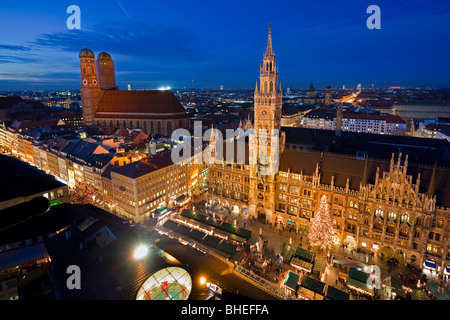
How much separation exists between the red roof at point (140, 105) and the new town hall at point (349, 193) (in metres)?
79.5

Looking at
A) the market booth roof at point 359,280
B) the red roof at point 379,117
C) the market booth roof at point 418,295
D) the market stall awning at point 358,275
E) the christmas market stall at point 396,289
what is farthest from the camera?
the red roof at point 379,117

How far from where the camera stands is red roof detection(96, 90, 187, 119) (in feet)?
460

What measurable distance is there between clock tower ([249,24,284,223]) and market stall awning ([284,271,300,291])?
2085 centimetres

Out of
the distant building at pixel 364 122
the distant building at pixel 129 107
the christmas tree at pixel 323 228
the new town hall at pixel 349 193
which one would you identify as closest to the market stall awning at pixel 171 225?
the new town hall at pixel 349 193

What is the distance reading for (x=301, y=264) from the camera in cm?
4456

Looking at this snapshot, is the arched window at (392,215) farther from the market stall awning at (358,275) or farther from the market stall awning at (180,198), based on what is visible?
the market stall awning at (180,198)

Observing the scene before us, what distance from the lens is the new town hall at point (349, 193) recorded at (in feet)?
149

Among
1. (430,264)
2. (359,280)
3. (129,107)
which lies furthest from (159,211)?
(129,107)

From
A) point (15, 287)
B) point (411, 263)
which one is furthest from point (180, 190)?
point (411, 263)

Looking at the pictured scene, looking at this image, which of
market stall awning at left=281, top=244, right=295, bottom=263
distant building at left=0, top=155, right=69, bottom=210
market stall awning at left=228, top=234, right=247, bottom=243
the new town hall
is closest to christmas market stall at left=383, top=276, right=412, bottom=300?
the new town hall

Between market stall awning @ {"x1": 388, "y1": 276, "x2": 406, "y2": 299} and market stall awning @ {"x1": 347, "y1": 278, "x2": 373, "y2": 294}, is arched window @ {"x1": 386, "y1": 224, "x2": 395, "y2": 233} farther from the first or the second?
market stall awning @ {"x1": 347, "y1": 278, "x2": 373, "y2": 294}

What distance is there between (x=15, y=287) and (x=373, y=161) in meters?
64.3

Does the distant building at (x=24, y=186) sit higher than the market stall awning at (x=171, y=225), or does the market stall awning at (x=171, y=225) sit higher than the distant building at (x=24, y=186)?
the distant building at (x=24, y=186)

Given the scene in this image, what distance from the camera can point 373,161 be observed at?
5366 centimetres
